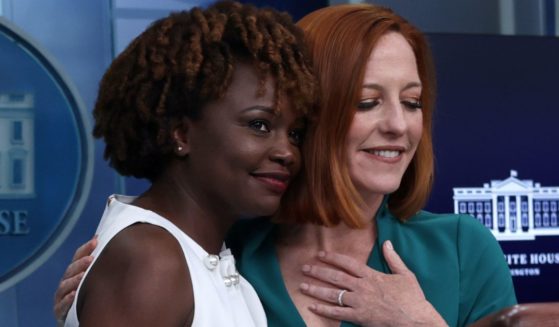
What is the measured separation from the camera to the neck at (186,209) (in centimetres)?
142

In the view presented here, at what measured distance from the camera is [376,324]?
69.2 inches

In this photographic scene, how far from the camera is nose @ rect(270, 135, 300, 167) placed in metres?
1.46

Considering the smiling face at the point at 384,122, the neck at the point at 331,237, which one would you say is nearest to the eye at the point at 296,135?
the smiling face at the point at 384,122

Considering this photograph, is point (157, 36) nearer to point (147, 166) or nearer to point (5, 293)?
point (147, 166)

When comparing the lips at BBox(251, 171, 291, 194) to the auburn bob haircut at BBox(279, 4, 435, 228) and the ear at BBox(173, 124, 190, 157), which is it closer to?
the ear at BBox(173, 124, 190, 157)

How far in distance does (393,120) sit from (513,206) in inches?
55.6

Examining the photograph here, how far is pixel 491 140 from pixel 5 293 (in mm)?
1670

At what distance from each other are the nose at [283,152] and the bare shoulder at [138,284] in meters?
0.25

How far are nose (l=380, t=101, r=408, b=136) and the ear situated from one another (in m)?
0.48

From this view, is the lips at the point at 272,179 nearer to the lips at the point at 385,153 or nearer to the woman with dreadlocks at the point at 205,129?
the woman with dreadlocks at the point at 205,129

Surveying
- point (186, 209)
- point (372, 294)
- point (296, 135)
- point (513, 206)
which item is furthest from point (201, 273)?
point (513, 206)

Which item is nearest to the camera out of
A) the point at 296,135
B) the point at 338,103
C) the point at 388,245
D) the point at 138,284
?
the point at 138,284

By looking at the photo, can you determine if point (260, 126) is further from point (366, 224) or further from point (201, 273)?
point (366, 224)

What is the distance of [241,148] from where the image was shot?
142 centimetres
